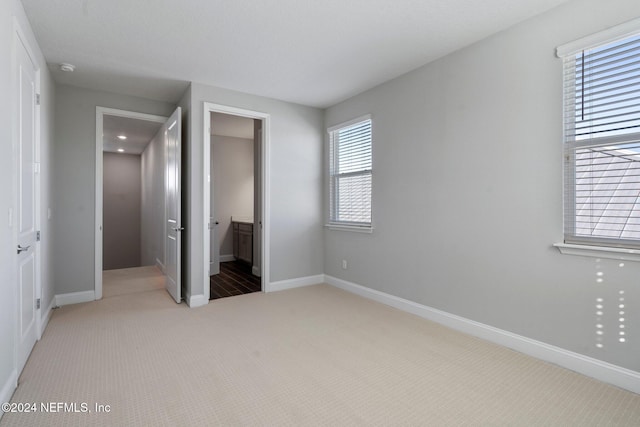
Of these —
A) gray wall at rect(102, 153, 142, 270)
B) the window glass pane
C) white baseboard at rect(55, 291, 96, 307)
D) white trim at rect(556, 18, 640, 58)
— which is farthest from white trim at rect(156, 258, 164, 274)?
white trim at rect(556, 18, 640, 58)

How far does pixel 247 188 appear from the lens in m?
6.99

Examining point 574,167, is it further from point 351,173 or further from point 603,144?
point 351,173

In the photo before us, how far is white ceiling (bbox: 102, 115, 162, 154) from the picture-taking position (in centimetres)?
513

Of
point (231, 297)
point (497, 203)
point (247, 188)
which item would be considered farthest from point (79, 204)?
point (497, 203)

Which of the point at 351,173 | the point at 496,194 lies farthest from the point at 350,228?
the point at 496,194

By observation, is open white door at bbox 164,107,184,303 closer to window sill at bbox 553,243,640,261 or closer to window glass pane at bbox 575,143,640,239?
window sill at bbox 553,243,640,261

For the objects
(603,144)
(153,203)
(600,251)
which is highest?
(603,144)

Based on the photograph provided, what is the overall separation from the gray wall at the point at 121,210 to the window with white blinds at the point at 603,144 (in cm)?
900

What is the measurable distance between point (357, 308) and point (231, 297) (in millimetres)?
1644

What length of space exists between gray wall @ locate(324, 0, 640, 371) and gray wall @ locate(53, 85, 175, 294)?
11.7ft

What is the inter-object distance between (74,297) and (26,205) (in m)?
1.91

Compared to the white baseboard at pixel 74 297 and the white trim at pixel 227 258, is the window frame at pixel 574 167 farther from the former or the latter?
the white trim at pixel 227 258

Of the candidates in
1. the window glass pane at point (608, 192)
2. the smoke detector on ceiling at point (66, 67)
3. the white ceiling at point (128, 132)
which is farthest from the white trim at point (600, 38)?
the white ceiling at point (128, 132)

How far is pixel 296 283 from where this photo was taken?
4543mm
